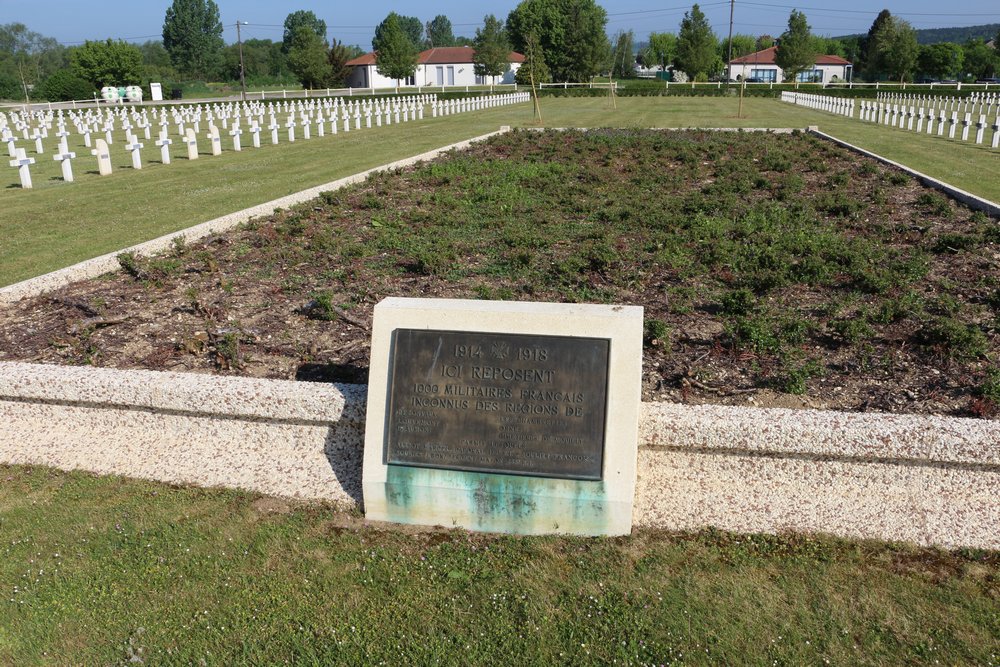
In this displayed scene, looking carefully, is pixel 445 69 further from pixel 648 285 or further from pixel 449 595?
pixel 449 595

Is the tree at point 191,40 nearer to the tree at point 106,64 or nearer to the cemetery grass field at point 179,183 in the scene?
the tree at point 106,64

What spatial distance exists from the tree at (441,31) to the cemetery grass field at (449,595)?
187m

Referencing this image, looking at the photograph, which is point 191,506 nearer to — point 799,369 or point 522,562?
point 522,562

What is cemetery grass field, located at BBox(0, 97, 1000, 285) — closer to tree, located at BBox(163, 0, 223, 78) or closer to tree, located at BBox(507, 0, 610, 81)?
tree, located at BBox(507, 0, 610, 81)

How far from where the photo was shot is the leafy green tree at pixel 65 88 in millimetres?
59594

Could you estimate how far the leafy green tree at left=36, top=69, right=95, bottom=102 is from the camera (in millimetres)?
59594

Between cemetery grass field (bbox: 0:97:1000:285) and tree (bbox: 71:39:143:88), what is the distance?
Answer: 4679 centimetres

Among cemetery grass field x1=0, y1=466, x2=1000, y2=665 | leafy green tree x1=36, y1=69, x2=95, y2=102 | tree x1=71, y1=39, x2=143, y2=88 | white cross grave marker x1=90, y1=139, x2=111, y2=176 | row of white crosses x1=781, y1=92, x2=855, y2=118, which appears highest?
tree x1=71, y1=39, x2=143, y2=88

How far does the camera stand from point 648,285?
22.7 ft

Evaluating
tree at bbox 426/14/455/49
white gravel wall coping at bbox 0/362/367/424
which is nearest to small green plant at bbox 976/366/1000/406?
white gravel wall coping at bbox 0/362/367/424

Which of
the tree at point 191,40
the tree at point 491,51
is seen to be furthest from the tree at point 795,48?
the tree at point 191,40

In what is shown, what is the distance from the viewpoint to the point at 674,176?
43.1 ft

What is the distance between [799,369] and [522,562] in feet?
7.58

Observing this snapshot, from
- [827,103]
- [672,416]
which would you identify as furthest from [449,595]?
[827,103]
